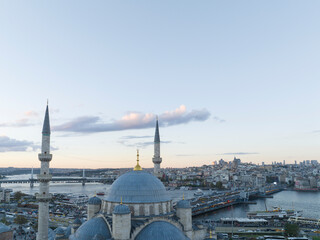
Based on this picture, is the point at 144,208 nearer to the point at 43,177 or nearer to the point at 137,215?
the point at 137,215

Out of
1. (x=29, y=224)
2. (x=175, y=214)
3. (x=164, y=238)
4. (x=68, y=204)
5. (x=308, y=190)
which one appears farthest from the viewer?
(x=308, y=190)

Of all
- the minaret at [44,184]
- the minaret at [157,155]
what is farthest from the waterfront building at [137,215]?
the minaret at [157,155]

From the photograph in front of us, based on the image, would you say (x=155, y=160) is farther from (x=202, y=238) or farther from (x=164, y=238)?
(x=164, y=238)

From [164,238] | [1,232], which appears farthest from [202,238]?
[1,232]

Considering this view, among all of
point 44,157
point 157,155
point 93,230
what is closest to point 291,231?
point 157,155

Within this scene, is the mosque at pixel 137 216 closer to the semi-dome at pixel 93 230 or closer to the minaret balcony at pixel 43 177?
the semi-dome at pixel 93 230

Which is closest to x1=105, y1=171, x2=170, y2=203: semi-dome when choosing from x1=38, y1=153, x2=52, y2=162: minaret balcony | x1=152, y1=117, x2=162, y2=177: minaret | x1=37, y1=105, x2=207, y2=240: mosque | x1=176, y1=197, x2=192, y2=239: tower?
x1=37, y1=105, x2=207, y2=240: mosque

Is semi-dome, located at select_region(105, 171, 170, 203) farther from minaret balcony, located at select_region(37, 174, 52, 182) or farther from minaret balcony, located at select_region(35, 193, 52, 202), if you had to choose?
minaret balcony, located at select_region(37, 174, 52, 182)

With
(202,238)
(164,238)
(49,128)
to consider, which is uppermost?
(49,128)
